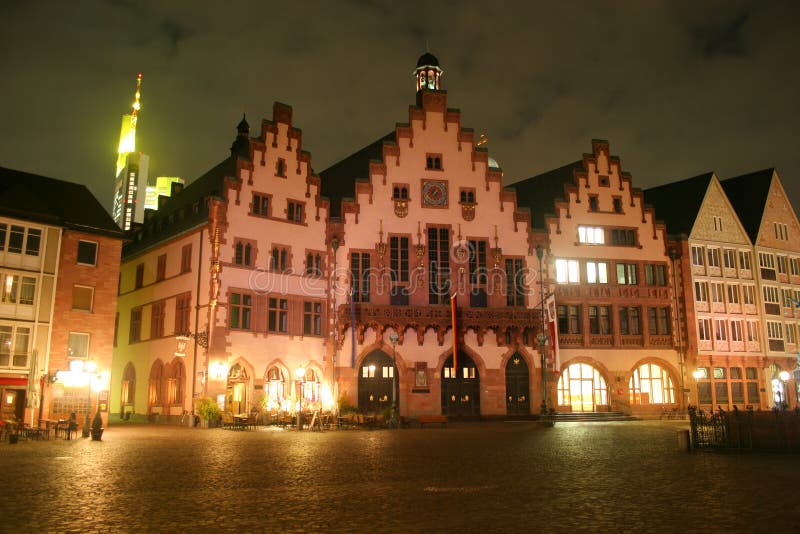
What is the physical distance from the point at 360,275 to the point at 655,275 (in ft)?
76.0

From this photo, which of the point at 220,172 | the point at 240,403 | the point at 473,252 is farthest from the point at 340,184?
the point at 240,403

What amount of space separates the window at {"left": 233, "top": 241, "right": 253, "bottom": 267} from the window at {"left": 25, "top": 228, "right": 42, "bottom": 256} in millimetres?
11013

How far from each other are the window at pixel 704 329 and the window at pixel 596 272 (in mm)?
8577

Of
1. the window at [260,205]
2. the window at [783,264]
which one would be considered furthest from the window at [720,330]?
the window at [260,205]

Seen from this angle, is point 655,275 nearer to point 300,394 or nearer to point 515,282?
point 515,282

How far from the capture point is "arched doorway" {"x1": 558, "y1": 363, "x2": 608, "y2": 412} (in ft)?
173

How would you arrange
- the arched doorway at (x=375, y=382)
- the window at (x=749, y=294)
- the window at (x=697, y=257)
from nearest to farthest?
the arched doorway at (x=375, y=382) → the window at (x=697, y=257) → the window at (x=749, y=294)

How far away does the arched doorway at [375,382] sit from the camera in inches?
1933

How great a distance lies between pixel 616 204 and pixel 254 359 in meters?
30.1

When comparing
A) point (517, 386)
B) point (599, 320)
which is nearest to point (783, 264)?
point (599, 320)

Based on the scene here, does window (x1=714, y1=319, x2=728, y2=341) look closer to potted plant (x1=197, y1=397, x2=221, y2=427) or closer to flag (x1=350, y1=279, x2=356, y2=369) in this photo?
flag (x1=350, y1=279, x2=356, y2=369)

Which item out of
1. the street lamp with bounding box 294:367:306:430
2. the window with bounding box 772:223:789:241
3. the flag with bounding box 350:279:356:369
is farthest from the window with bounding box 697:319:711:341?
the street lamp with bounding box 294:367:306:430

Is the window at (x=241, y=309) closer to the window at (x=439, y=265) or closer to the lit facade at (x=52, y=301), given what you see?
the lit facade at (x=52, y=301)

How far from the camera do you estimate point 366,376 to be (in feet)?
162
